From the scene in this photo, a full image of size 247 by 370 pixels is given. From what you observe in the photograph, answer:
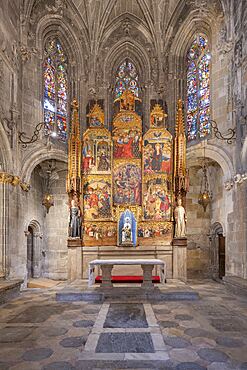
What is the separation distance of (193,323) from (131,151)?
28.9ft

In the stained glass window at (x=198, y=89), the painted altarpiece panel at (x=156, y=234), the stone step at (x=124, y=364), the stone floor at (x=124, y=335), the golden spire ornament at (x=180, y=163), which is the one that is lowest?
the stone floor at (x=124, y=335)

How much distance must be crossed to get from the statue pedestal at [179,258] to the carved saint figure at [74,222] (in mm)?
4046

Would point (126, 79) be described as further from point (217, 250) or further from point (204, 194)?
point (217, 250)

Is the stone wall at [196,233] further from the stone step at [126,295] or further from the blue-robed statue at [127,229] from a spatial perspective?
the stone step at [126,295]

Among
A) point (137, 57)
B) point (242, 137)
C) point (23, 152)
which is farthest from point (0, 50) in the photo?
point (242, 137)

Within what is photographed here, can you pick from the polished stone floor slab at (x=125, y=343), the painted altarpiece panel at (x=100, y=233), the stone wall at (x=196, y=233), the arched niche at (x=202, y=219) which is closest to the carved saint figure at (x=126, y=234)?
the painted altarpiece panel at (x=100, y=233)

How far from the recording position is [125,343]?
6746 millimetres

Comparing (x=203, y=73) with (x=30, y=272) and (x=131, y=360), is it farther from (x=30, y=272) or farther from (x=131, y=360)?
(x=131, y=360)

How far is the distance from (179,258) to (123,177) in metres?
4.17

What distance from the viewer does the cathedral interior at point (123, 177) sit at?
868cm

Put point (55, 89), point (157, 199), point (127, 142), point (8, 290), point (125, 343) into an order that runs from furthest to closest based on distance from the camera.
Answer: point (55, 89) → point (127, 142) → point (157, 199) → point (8, 290) → point (125, 343)

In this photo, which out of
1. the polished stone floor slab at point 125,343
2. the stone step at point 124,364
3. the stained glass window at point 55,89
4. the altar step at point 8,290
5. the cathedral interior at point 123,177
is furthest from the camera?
the stained glass window at point 55,89

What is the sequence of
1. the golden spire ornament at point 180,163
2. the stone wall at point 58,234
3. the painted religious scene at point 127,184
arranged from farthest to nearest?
the stone wall at point 58,234, the painted religious scene at point 127,184, the golden spire ornament at point 180,163

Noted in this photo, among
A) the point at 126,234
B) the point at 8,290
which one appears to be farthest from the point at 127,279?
the point at 8,290
